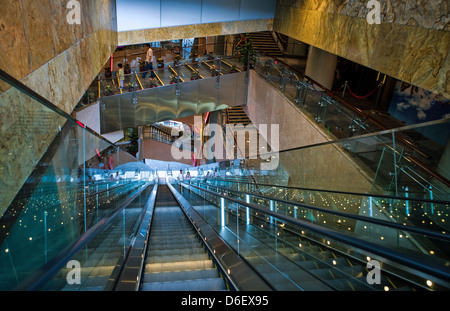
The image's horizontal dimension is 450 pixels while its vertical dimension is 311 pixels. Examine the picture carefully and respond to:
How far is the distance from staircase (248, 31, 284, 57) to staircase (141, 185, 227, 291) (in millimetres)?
16782

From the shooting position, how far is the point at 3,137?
1.74m

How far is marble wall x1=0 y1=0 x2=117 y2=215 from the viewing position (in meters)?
1.87

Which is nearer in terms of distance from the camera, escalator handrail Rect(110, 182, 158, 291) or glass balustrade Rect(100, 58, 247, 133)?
escalator handrail Rect(110, 182, 158, 291)

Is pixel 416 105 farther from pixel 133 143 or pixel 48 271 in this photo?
pixel 133 143

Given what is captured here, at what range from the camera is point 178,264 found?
367cm

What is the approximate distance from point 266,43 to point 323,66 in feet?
25.8

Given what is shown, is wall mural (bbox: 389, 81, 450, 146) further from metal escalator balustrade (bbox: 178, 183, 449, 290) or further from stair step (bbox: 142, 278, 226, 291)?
stair step (bbox: 142, 278, 226, 291)

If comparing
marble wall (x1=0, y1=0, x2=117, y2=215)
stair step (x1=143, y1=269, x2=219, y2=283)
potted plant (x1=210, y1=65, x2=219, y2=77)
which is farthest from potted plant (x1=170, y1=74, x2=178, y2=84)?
stair step (x1=143, y1=269, x2=219, y2=283)

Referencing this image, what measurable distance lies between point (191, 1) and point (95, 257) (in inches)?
519

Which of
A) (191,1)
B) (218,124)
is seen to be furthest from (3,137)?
(218,124)

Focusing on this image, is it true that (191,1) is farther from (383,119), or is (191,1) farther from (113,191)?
(113,191)

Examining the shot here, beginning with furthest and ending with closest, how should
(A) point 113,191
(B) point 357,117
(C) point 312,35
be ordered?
(C) point 312,35
(B) point 357,117
(A) point 113,191
